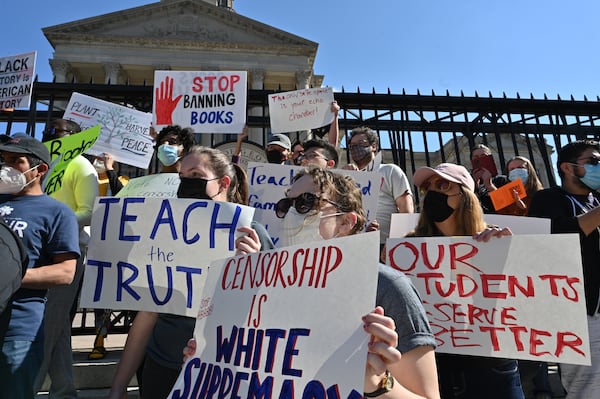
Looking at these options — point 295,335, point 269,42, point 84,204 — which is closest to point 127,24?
point 269,42

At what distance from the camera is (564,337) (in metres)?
1.96

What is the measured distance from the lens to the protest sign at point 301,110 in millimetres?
5586

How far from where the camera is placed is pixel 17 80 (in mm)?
5938

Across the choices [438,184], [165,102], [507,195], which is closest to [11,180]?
[438,184]

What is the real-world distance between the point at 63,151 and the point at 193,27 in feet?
120

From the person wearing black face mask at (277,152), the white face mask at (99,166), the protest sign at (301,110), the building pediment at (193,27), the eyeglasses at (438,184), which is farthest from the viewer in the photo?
the building pediment at (193,27)

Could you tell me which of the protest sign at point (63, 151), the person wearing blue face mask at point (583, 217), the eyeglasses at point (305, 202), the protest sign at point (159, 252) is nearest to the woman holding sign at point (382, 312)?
the eyeglasses at point (305, 202)

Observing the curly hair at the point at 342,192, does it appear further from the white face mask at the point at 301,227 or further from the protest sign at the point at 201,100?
the protest sign at the point at 201,100

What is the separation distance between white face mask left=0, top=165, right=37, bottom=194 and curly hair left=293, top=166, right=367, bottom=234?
5.68 ft

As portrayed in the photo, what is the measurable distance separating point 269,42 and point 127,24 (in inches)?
463

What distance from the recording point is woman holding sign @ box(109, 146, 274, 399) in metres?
2.11

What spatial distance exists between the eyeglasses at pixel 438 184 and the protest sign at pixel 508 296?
0.35 metres

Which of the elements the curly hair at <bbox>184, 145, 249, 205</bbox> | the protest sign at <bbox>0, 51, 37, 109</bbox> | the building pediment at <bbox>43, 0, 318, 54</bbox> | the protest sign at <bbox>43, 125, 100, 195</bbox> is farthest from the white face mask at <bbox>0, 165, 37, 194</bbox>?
the building pediment at <bbox>43, 0, 318, 54</bbox>

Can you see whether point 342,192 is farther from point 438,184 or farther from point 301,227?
point 438,184
